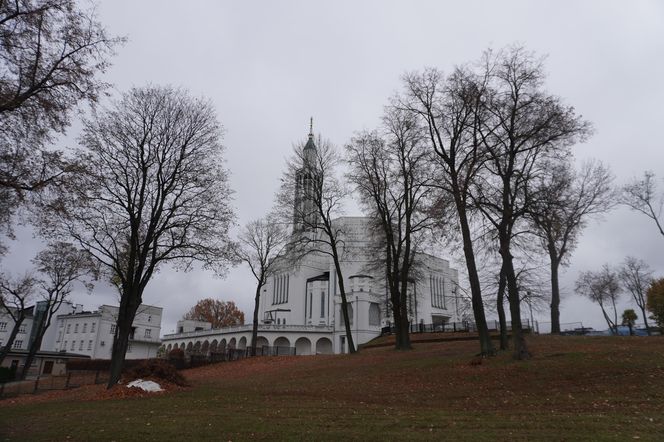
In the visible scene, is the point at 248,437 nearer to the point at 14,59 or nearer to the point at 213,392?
the point at 213,392

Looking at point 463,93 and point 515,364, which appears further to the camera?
point 463,93

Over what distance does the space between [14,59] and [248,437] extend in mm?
9937

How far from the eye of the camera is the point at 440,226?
2152 centimetres

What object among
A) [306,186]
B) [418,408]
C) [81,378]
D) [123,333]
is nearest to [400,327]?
[306,186]

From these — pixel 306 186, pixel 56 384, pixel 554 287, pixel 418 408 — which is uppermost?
pixel 306 186

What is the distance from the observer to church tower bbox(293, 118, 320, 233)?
1134 inches

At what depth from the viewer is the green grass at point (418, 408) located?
28.2 feet

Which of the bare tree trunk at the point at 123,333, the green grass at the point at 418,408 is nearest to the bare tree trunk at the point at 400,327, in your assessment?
the green grass at the point at 418,408

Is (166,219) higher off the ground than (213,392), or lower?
higher

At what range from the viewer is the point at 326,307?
63.9 meters

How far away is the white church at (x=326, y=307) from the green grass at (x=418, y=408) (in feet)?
105

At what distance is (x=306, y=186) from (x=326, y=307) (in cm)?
3776

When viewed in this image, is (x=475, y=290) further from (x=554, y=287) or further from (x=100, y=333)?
(x=100, y=333)

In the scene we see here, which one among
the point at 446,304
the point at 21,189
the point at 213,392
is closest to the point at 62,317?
the point at 446,304
